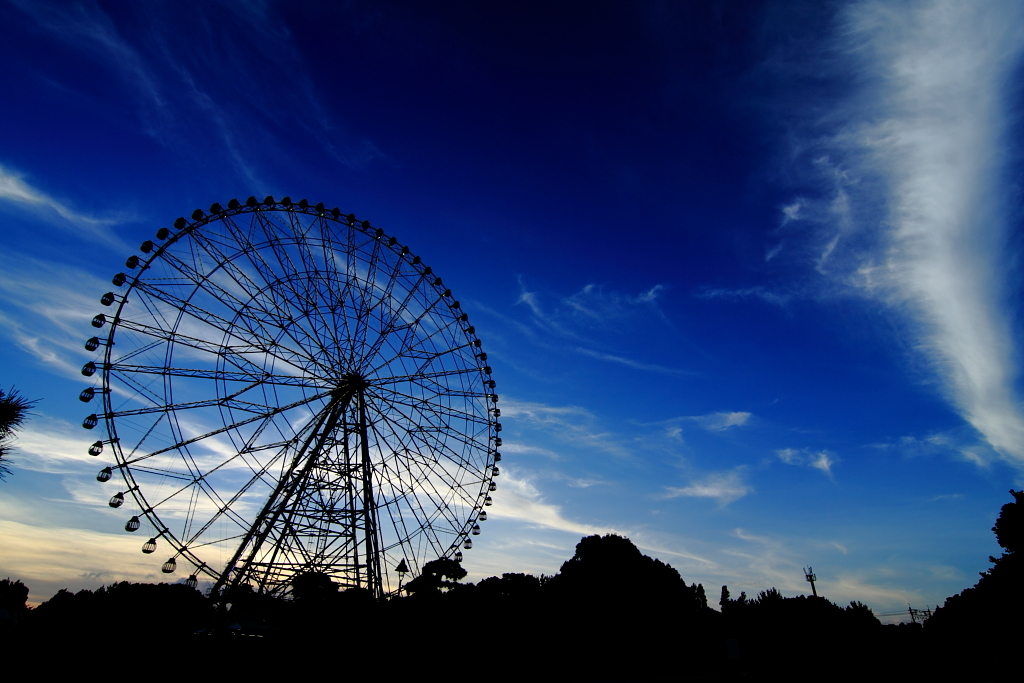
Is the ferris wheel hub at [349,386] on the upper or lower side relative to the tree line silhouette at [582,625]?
upper

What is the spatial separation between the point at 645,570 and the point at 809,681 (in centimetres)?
2318

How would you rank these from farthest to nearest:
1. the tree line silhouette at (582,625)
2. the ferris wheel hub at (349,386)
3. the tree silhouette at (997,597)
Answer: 1. the tree silhouette at (997,597)
2. the ferris wheel hub at (349,386)
3. the tree line silhouette at (582,625)

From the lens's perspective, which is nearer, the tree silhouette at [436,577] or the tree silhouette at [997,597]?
the tree silhouette at [436,577]

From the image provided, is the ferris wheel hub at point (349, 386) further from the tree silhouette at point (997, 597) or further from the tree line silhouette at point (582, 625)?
the tree silhouette at point (997, 597)

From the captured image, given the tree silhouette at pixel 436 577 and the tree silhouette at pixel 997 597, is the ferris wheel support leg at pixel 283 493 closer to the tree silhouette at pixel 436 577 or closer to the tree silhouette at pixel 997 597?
the tree silhouette at pixel 436 577

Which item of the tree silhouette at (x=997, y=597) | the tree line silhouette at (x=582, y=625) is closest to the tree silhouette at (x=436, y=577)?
the tree line silhouette at (x=582, y=625)

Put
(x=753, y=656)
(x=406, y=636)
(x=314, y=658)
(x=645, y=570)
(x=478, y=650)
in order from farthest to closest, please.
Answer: (x=645, y=570) < (x=753, y=656) < (x=478, y=650) < (x=406, y=636) < (x=314, y=658)

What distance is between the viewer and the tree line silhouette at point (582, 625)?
20297 millimetres

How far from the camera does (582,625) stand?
40719 mm

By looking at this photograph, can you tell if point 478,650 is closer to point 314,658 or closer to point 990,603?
point 314,658

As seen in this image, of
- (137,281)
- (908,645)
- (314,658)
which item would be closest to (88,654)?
(314,658)

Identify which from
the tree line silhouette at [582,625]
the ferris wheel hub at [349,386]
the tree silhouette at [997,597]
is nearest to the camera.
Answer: the tree line silhouette at [582,625]

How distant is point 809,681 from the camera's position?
33.2 metres

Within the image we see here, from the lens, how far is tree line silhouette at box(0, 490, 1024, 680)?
66.6 feet
